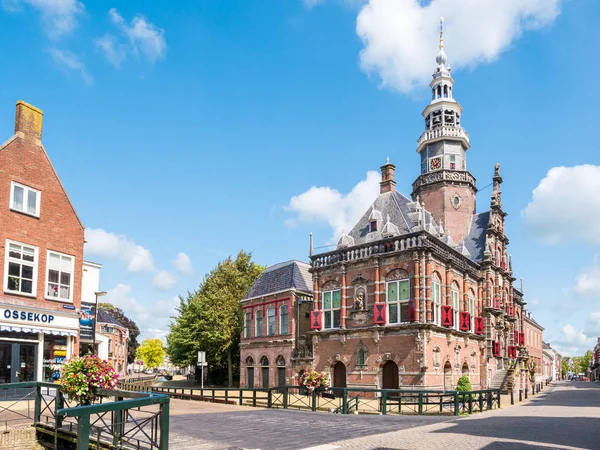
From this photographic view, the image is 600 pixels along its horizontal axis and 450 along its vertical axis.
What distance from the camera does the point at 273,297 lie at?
4172 centimetres

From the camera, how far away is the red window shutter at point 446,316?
1313 inches

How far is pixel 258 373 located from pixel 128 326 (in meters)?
65.3

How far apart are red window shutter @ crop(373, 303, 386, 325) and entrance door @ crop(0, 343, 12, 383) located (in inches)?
782

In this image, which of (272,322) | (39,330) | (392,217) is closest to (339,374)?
(272,322)

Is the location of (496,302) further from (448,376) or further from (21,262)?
(21,262)

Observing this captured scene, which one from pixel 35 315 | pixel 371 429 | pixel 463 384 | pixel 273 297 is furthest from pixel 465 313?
pixel 35 315

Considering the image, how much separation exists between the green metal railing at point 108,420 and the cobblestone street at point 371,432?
1757mm

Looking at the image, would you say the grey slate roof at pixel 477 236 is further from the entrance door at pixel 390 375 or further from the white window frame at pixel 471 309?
the entrance door at pixel 390 375

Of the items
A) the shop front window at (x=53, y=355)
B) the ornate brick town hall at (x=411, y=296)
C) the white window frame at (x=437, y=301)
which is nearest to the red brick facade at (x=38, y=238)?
the shop front window at (x=53, y=355)

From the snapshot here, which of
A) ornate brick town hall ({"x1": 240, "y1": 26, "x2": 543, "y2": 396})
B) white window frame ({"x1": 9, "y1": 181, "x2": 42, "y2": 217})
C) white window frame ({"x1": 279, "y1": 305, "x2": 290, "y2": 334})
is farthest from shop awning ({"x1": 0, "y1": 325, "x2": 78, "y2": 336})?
white window frame ({"x1": 279, "y1": 305, "x2": 290, "y2": 334})

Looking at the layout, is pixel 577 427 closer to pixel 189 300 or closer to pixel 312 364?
pixel 312 364

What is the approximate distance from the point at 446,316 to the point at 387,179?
12.1 meters

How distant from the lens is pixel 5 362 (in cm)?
2238

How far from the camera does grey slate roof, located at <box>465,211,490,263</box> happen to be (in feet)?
147
